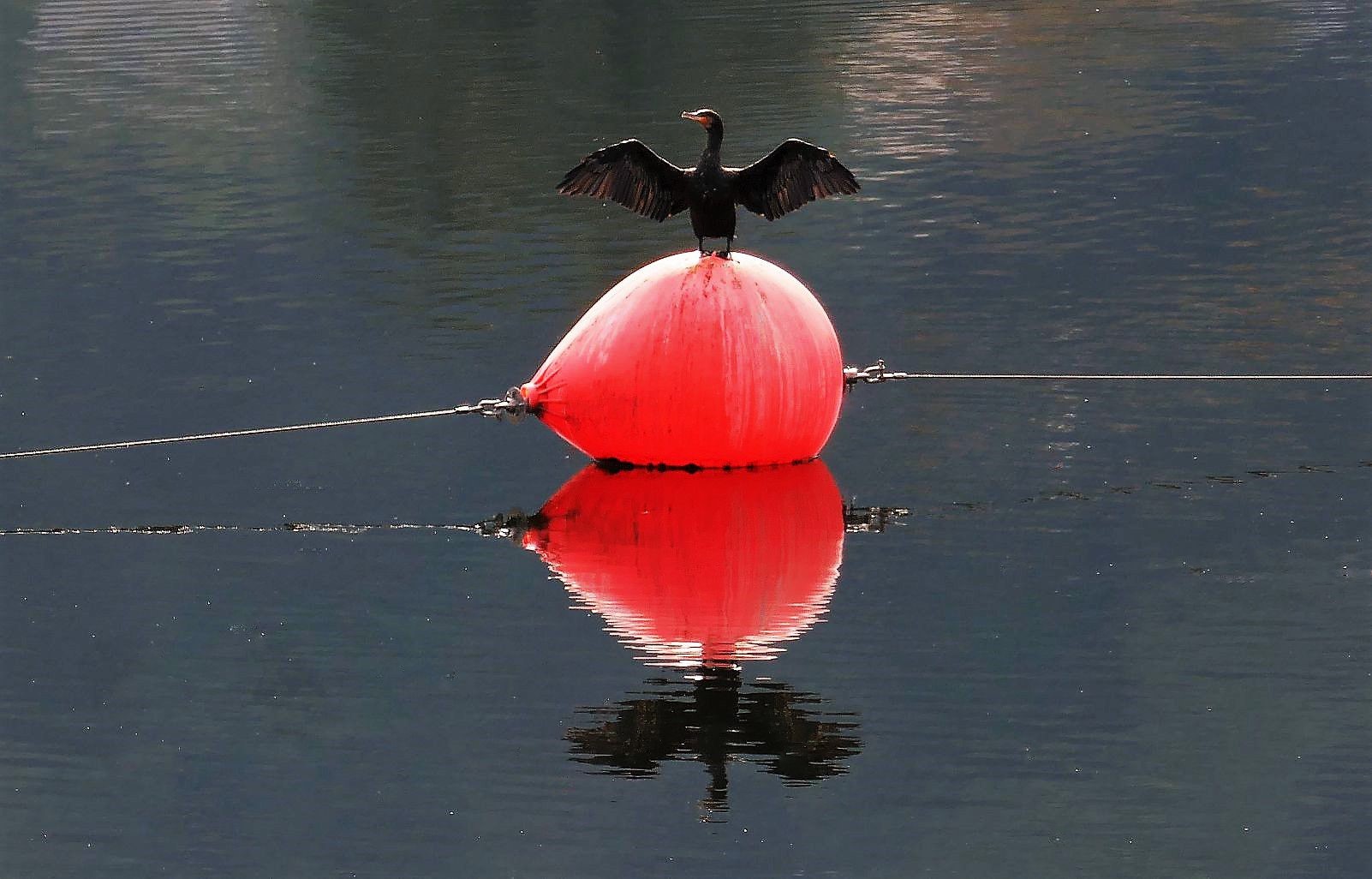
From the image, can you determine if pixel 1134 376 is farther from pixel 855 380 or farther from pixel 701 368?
pixel 701 368

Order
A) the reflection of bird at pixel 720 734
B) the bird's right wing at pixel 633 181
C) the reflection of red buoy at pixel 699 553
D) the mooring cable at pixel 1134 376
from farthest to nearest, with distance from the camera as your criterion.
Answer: the mooring cable at pixel 1134 376
the bird's right wing at pixel 633 181
the reflection of red buoy at pixel 699 553
the reflection of bird at pixel 720 734

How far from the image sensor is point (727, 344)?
551 inches

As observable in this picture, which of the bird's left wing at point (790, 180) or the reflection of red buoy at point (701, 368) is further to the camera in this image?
the bird's left wing at point (790, 180)

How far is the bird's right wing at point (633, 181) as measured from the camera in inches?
565

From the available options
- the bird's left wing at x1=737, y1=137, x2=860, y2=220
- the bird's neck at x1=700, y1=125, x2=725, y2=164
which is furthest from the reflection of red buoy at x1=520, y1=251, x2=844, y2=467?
the bird's neck at x1=700, y1=125, x2=725, y2=164

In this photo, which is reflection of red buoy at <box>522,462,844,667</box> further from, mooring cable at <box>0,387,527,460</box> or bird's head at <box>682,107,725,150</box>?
bird's head at <box>682,107,725,150</box>

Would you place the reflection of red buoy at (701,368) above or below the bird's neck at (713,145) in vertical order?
below

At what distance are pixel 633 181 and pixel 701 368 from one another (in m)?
1.18

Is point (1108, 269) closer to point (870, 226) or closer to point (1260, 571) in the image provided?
point (870, 226)

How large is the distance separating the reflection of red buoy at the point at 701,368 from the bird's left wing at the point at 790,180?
0.35m

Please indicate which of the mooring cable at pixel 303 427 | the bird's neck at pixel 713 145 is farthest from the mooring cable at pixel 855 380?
the bird's neck at pixel 713 145

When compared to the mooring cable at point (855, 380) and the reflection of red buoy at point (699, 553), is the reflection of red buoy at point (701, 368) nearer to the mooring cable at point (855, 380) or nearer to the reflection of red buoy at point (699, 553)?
the reflection of red buoy at point (699, 553)

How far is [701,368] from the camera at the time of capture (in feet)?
46.0

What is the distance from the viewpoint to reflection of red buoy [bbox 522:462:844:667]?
12.0 m
